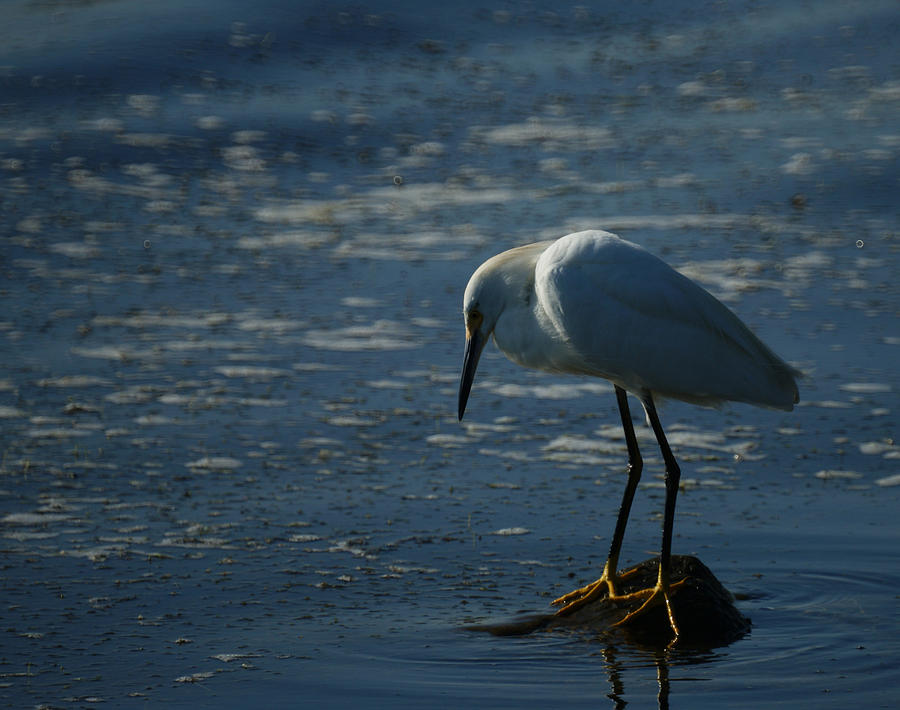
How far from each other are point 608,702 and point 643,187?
4.98 m

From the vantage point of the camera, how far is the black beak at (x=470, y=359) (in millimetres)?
4484

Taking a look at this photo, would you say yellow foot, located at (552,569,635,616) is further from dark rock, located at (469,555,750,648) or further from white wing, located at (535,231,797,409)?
white wing, located at (535,231,797,409)

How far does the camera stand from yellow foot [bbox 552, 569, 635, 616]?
387 centimetres

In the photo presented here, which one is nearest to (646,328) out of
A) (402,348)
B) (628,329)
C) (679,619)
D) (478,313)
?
(628,329)

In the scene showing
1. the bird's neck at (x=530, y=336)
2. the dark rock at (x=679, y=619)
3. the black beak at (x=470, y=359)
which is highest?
the bird's neck at (x=530, y=336)

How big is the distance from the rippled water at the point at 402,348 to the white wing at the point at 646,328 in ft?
1.75

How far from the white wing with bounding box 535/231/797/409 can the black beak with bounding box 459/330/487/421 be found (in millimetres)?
325

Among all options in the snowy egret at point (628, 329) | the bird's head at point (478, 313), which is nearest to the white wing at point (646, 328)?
the snowy egret at point (628, 329)

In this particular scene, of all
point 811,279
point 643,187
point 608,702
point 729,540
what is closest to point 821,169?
point 643,187

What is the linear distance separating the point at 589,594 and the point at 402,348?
7.70ft

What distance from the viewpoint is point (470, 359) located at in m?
4.53

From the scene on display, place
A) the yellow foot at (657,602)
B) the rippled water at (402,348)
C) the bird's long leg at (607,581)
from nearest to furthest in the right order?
the rippled water at (402,348) < the yellow foot at (657,602) < the bird's long leg at (607,581)

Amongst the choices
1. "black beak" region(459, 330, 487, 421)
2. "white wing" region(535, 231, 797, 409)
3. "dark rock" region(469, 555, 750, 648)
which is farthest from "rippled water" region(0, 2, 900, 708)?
"white wing" region(535, 231, 797, 409)

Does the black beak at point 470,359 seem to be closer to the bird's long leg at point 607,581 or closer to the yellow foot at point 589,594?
the bird's long leg at point 607,581
